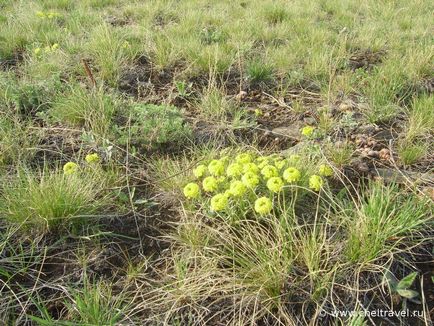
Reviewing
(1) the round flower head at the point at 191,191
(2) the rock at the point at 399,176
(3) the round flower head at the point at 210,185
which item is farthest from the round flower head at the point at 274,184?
(2) the rock at the point at 399,176

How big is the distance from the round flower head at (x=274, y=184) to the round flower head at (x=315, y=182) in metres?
0.22

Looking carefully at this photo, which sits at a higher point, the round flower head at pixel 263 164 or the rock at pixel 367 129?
the round flower head at pixel 263 164

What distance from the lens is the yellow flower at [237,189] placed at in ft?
7.11

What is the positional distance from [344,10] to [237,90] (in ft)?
9.12

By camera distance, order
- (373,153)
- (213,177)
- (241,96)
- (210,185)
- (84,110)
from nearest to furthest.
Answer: (210,185)
(213,177)
(373,153)
(84,110)
(241,96)

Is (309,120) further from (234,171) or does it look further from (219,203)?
(219,203)

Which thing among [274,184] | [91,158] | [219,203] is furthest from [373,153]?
[91,158]

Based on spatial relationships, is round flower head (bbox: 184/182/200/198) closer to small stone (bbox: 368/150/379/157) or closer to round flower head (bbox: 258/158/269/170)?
round flower head (bbox: 258/158/269/170)

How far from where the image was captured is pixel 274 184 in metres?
2.17

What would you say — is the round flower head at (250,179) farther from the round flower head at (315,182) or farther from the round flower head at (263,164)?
the round flower head at (315,182)

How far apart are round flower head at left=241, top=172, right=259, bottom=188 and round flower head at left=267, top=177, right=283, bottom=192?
0.24 ft

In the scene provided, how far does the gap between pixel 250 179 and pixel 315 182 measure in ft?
1.23

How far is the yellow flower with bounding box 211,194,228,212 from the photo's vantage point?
2.12 meters

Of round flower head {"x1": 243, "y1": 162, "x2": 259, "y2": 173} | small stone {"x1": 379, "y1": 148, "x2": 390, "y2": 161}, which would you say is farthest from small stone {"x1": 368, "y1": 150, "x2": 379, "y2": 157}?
round flower head {"x1": 243, "y1": 162, "x2": 259, "y2": 173}
